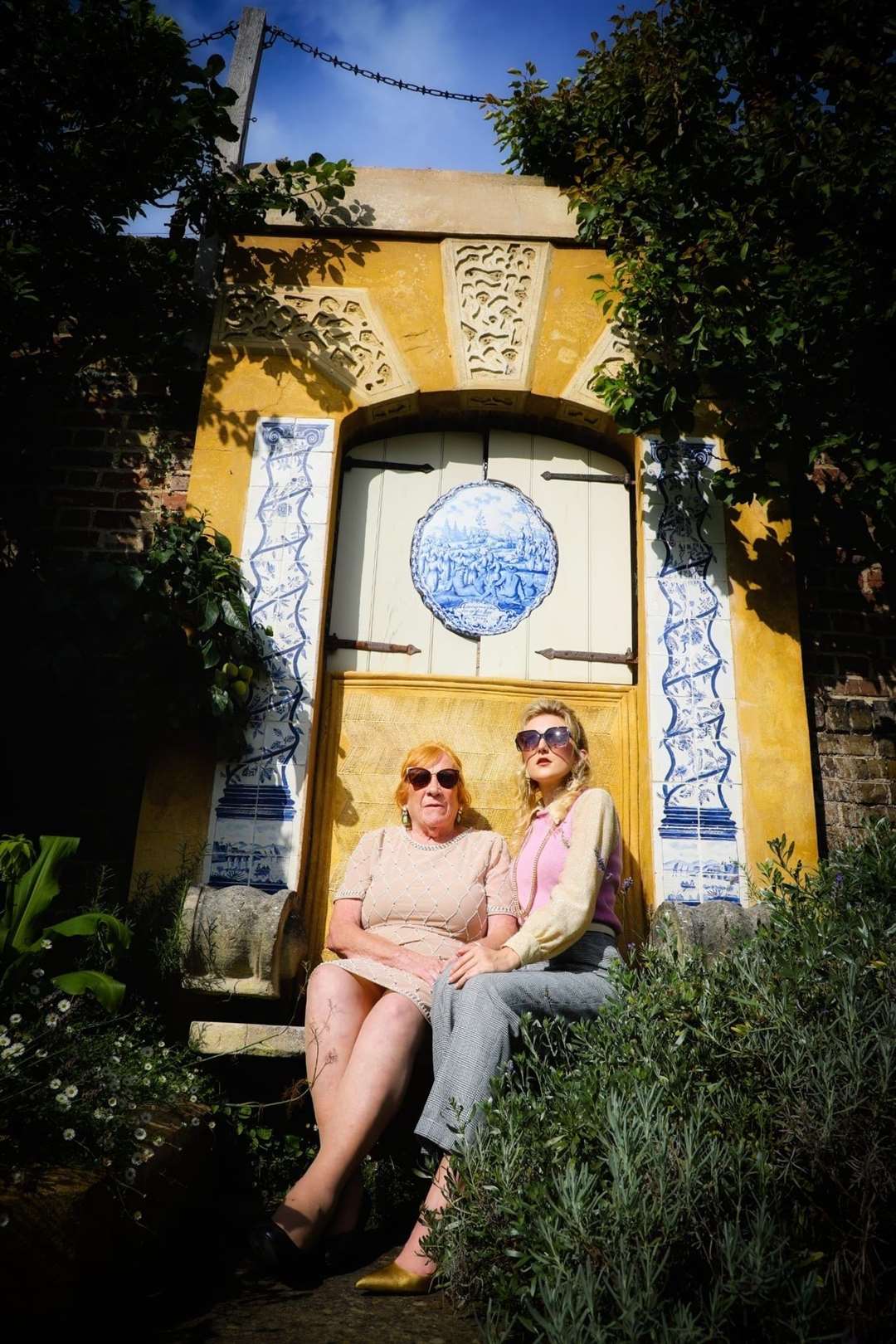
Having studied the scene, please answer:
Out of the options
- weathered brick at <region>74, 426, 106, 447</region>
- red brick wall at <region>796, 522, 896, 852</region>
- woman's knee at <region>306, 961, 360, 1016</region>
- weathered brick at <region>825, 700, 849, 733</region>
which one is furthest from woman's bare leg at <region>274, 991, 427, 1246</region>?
weathered brick at <region>74, 426, 106, 447</region>

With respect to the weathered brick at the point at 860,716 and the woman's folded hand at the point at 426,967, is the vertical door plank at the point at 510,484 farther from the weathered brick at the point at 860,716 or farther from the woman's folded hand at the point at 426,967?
the woman's folded hand at the point at 426,967

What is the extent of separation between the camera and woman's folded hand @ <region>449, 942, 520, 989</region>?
2748 mm

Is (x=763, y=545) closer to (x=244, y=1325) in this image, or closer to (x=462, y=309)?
(x=462, y=309)

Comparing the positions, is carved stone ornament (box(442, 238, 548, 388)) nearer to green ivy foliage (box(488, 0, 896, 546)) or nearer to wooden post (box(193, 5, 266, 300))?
green ivy foliage (box(488, 0, 896, 546))

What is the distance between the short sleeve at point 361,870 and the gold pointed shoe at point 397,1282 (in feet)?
4.11

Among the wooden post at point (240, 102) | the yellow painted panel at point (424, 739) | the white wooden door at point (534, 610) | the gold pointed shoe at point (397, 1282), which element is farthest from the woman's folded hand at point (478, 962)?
the wooden post at point (240, 102)

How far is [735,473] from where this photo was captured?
4.12 meters

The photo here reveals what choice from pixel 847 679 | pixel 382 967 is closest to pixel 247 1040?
pixel 382 967

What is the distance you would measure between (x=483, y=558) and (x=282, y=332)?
149cm

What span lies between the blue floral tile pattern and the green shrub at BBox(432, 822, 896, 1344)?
7.07 feet

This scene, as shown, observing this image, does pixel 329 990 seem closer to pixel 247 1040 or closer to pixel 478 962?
pixel 247 1040

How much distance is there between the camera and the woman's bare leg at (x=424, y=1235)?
2.29 metres

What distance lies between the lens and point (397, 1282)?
227 cm

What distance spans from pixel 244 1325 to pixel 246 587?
2.79 m
